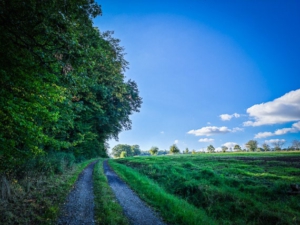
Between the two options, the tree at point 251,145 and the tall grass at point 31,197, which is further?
the tree at point 251,145

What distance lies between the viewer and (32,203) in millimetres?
6160

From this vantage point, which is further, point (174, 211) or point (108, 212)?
point (174, 211)

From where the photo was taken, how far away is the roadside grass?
5053 millimetres

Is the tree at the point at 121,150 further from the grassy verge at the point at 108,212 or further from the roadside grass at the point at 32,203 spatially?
the grassy verge at the point at 108,212

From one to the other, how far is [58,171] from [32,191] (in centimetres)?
566

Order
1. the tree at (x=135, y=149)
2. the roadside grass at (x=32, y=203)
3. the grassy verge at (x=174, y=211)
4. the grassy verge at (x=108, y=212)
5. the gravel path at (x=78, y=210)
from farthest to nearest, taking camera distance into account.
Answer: the tree at (x=135, y=149)
the grassy verge at (x=174, y=211)
the grassy verge at (x=108, y=212)
the gravel path at (x=78, y=210)
the roadside grass at (x=32, y=203)

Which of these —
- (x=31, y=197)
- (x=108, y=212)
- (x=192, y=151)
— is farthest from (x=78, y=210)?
(x=192, y=151)

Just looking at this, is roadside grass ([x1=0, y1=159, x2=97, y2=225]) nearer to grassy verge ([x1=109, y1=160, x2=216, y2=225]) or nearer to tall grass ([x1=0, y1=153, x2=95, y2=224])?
tall grass ([x1=0, y1=153, x2=95, y2=224])

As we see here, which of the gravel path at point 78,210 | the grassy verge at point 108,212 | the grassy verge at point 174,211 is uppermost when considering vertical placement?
the gravel path at point 78,210

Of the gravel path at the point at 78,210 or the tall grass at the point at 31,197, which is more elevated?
the tall grass at the point at 31,197

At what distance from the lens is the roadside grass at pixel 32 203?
16.6 feet

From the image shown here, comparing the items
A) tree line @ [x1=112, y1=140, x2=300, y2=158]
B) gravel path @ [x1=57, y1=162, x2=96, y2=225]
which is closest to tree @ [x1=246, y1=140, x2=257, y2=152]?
tree line @ [x1=112, y1=140, x2=300, y2=158]

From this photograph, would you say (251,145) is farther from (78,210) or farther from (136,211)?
(78,210)

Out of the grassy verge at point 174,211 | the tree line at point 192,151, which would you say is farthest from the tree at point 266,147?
the grassy verge at point 174,211
